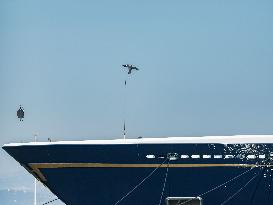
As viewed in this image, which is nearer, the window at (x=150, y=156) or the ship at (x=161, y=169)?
the ship at (x=161, y=169)

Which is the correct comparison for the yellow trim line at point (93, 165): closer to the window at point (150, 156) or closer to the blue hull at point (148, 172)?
the blue hull at point (148, 172)

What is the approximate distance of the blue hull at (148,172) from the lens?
21.2 metres

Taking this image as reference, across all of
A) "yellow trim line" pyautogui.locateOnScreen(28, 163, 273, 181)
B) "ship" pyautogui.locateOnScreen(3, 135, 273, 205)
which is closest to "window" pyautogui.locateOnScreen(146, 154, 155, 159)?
"ship" pyautogui.locateOnScreen(3, 135, 273, 205)

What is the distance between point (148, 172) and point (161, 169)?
2.00ft

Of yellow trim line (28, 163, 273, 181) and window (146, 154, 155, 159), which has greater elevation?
window (146, 154, 155, 159)

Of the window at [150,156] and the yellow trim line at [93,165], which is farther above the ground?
the window at [150,156]

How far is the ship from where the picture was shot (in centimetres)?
2117

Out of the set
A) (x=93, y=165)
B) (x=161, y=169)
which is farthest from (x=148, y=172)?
(x=93, y=165)

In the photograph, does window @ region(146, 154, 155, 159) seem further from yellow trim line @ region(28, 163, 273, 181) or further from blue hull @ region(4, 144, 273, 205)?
yellow trim line @ region(28, 163, 273, 181)

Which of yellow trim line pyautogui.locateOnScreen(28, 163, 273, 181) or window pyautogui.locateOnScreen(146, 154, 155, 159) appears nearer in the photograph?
yellow trim line pyautogui.locateOnScreen(28, 163, 273, 181)

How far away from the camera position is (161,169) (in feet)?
70.8

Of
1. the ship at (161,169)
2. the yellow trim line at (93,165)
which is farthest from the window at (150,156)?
the yellow trim line at (93,165)

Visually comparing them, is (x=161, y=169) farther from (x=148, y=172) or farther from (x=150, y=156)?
(x=150, y=156)

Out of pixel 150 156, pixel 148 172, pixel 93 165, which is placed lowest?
pixel 148 172
